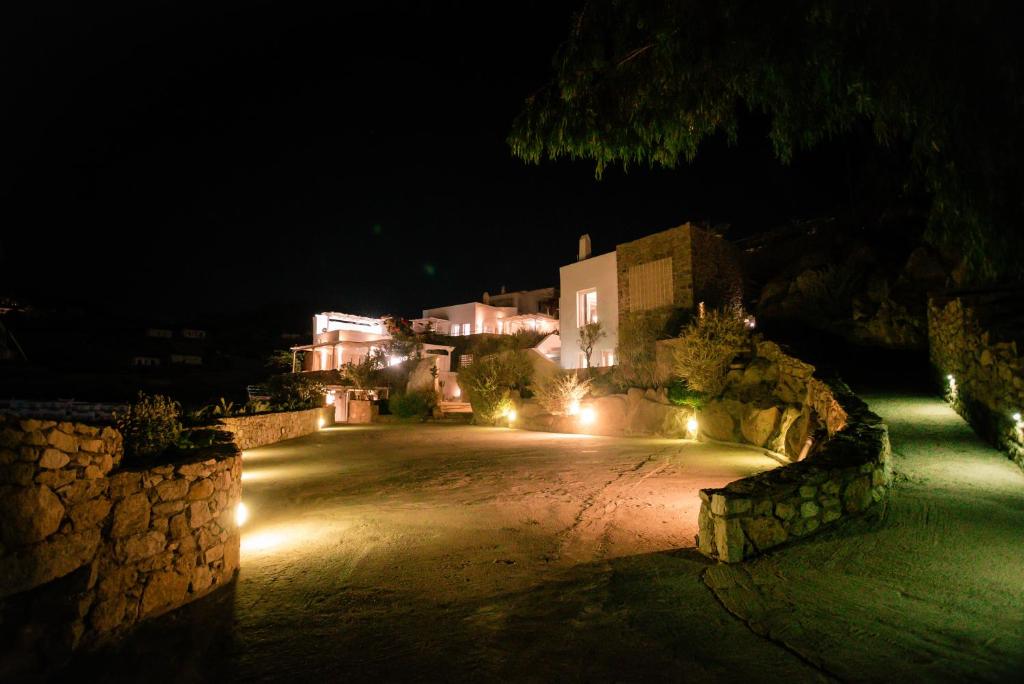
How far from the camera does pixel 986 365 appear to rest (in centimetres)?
732

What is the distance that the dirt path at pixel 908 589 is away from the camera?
2693mm

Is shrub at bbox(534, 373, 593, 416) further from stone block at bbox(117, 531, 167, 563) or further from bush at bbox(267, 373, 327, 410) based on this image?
stone block at bbox(117, 531, 167, 563)

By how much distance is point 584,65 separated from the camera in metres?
4.53

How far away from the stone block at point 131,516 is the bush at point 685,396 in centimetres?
1210

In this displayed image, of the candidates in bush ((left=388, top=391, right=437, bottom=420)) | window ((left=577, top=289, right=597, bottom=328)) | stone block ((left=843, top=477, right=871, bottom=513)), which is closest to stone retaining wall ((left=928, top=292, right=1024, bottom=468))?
stone block ((left=843, top=477, right=871, bottom=513))

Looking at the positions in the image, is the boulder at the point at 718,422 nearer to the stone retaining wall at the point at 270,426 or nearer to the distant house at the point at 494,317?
the stone retaining wall at the point at 270,426

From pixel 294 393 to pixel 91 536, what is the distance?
66.4 feet

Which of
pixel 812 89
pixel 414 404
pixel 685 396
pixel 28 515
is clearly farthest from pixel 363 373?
pixel 812 89

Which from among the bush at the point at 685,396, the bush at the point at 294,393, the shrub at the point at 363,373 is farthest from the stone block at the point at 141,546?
the shrub at the point at 363,373

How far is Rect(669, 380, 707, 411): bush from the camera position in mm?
13148

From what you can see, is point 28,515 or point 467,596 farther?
point 467,596

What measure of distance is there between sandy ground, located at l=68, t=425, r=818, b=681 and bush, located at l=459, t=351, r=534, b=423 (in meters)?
11.6

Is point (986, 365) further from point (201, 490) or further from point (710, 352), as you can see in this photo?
point (201, 490)

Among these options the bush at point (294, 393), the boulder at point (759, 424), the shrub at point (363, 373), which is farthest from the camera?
the shrub at point (363, 373)
